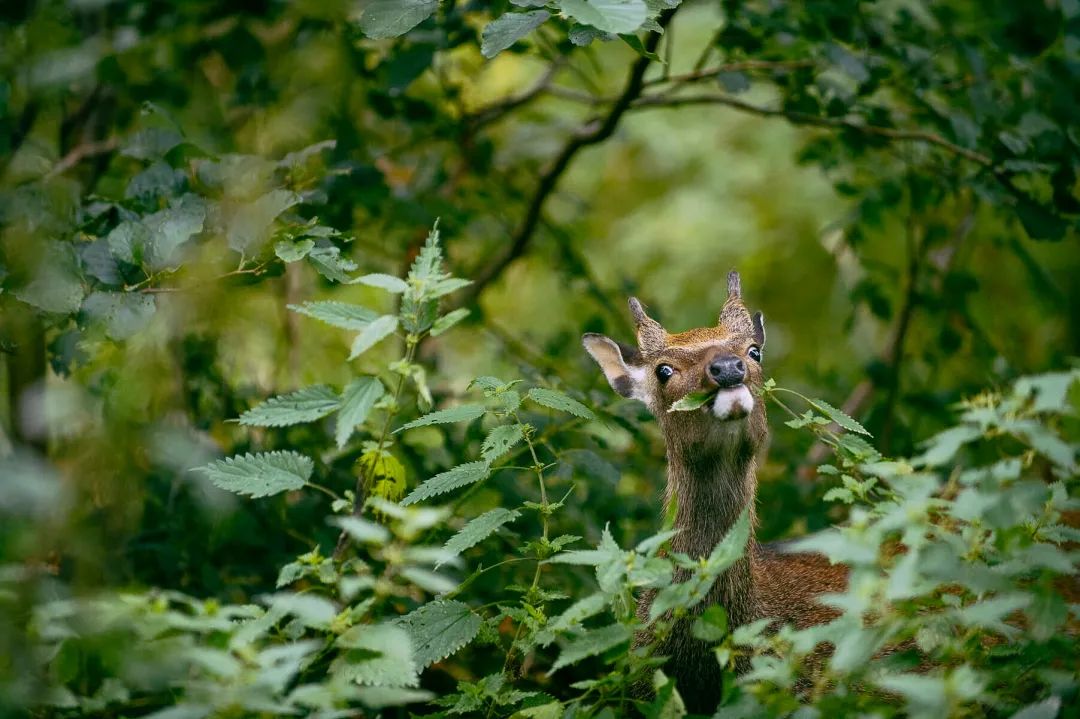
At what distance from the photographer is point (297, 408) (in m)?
3.12

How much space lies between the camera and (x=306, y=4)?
5586mm

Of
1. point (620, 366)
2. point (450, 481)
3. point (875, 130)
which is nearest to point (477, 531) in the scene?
point (450, 481)

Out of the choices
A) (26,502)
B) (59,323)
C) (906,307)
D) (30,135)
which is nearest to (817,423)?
(26,502)

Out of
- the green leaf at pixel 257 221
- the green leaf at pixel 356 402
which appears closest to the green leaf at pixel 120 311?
the green leaf at pixel 257 221

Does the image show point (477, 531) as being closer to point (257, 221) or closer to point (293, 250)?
point (293, 250)

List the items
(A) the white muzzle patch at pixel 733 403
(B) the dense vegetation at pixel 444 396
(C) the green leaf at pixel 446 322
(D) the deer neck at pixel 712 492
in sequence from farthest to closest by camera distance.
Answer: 1. (D) the deer neck at pixel 712 492
2. (A) the white muzzle patch at pixel 733 403
3. (C) the green leaf at pixel 446 322
4. (B) the dense vegetation at pixel 444 396

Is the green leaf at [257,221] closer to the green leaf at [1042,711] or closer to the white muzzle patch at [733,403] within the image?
the white muzzle patch at [733,403]

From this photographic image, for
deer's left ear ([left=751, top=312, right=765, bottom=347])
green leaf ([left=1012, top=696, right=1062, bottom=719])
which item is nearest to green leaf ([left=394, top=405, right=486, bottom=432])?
green leaf ([left=1012, top=696, right=1062, bottom=719])

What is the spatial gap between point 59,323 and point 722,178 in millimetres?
7318

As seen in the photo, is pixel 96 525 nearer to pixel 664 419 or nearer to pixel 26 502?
pixel 26 502

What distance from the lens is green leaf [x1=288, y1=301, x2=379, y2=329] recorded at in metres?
3.00

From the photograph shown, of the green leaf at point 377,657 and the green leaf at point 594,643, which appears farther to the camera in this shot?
the green leaf at point 594,643

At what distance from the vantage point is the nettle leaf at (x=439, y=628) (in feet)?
10.4

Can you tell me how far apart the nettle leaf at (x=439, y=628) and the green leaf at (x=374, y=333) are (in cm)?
82
